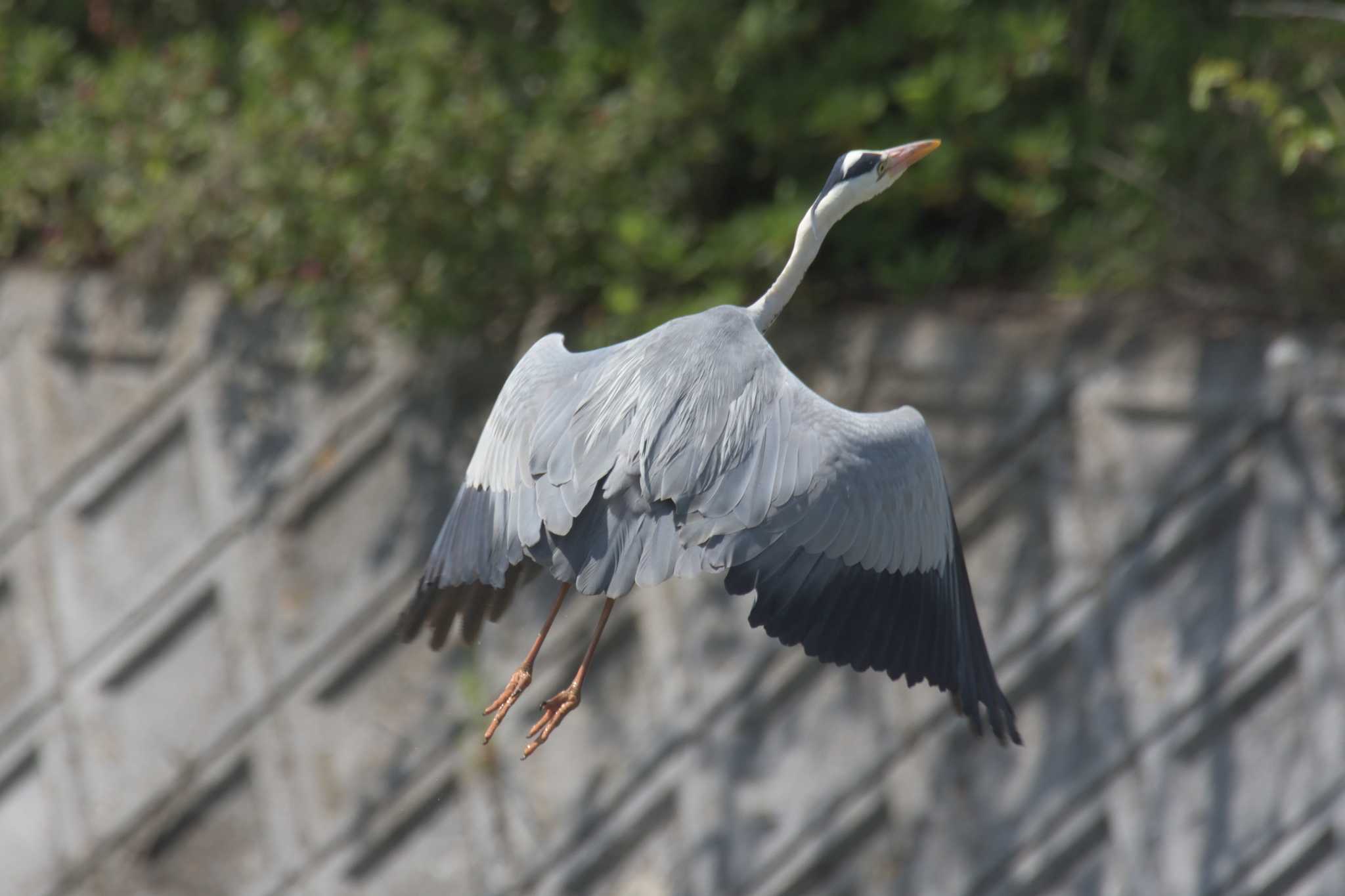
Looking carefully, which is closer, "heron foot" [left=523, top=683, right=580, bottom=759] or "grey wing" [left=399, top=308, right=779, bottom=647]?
"grey wing" [left=399, top=308, right=779, bottom=647]

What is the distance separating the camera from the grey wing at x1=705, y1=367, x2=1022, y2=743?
104 inches

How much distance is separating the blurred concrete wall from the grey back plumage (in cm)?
165

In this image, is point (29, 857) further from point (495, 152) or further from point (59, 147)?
point (495, 152)

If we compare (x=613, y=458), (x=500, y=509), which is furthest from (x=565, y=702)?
(x=613, y=458)

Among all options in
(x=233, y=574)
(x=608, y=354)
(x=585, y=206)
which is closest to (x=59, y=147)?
(x=233, y=574)

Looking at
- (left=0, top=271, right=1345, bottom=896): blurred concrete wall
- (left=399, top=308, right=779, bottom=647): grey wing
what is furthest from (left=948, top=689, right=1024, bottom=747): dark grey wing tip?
(left=0, top=271, right=1345, bottom=896): blurred concrete wall

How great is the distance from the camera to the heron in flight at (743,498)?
8.59ft

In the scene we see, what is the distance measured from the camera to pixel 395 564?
5262 millimetres

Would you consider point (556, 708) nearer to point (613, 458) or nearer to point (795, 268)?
point (613, 458)

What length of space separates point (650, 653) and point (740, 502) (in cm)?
240

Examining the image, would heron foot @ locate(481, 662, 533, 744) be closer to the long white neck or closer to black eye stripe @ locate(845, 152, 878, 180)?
the long white neck

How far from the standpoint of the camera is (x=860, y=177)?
2957 mm

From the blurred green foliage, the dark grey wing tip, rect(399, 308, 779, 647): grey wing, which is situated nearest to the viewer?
rect(399, 308, 779, 647): grey wing

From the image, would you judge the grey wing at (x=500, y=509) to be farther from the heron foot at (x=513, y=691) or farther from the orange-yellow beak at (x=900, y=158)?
the orange-yellow beak at (x=900, y=158)
